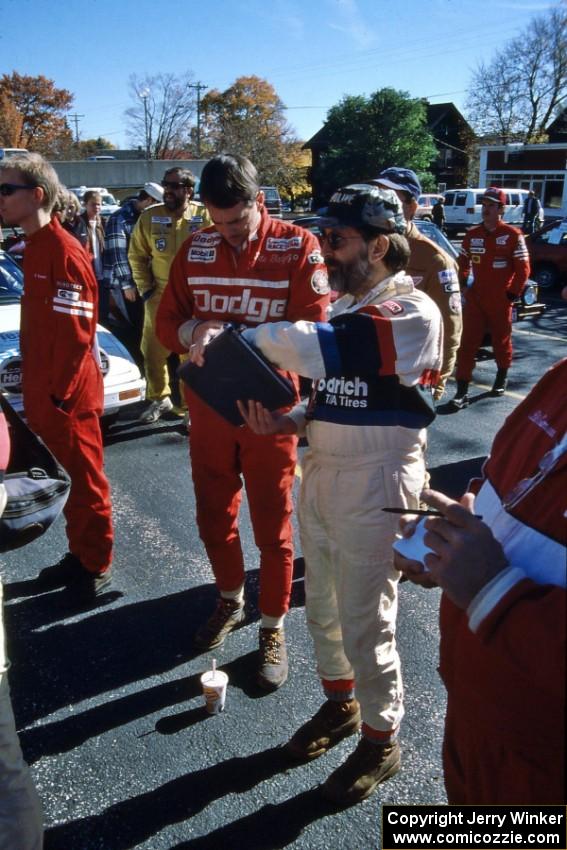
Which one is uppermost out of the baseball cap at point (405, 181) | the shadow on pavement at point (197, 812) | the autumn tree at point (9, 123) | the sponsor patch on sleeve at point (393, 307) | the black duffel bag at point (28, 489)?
the autumn tree at point (9, 123)

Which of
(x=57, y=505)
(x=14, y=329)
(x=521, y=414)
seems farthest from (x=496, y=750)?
(x=14, y=329)

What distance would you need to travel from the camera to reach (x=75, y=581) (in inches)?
136

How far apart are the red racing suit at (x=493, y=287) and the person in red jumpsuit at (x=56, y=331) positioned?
14.6 feet

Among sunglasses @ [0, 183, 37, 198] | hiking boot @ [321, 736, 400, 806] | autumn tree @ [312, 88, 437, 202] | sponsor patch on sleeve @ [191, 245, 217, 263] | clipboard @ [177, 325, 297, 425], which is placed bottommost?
hiking boot @ [321, 736, 400, 806]

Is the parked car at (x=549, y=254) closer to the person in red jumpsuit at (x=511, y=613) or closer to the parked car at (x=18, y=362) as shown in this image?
the parked car at (x=18, y=362)

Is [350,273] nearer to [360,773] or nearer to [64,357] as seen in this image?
[64,357]

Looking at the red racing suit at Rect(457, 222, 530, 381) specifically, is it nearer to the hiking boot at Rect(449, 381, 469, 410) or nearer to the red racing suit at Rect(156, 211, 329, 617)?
the hiking boot at Rect(449, 381, 469, 410)

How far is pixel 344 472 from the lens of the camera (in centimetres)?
218

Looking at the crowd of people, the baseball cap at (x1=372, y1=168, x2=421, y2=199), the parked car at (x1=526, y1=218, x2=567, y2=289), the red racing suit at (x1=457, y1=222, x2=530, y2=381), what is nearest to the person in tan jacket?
the baseball cap at (x1=372, y1=168, x2=421, y2=199)

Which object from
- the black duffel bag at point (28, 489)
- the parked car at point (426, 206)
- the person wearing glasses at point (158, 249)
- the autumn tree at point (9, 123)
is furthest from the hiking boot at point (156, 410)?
the autumn tree at point (9, 123)

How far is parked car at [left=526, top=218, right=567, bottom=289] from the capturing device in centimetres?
1466

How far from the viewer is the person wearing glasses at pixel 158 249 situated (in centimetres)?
587

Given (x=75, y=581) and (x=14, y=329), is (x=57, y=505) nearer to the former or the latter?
(x=75, y=581)

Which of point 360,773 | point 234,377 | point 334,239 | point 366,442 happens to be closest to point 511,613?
point 366,442
